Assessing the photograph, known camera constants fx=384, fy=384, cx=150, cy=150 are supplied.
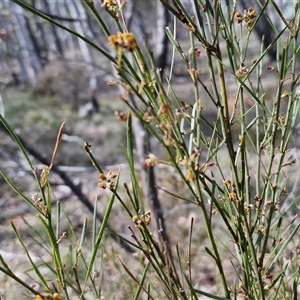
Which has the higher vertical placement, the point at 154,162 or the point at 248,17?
the point at 248,17

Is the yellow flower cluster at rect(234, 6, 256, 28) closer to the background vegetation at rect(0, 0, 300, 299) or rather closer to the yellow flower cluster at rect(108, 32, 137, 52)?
the background vegetation at rect(0, 0, 300, 299)

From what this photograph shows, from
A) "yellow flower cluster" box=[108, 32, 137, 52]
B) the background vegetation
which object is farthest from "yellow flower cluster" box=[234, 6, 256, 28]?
"yellow flower cluster" box=[108, 32, 137, 52]

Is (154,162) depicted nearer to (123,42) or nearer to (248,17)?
(123,42)

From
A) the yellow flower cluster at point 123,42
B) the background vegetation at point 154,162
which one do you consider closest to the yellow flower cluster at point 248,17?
the background vegetation at point 154,162

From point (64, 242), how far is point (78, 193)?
130cm

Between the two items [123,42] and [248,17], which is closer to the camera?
[123,42]

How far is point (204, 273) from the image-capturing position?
3057mm

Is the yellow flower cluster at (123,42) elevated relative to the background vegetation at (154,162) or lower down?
elevated

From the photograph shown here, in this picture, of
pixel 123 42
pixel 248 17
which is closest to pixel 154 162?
pixel 123 42

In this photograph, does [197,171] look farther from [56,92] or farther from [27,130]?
[56,92]

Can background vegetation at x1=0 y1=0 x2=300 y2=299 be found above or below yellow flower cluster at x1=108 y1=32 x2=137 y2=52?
below

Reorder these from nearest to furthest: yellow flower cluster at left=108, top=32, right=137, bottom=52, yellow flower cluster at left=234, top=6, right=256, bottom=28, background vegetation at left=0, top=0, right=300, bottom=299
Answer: yellow flower cluster at left=108, top=32, right=137, bottom=52, background vegetation at left=0, top=0, right=300, bottom=299, yellow flower cluster at left=234, top=6, right=256, bottom=28

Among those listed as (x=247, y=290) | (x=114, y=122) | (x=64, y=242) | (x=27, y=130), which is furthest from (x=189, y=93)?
(x=247, y=290)

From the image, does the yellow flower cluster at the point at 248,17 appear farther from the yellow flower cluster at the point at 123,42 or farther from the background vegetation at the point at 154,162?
the yellow flower cluster at the point at 123,42
